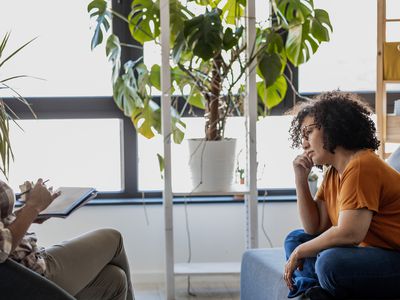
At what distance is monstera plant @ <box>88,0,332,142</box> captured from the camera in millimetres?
3361

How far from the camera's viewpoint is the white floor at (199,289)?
3.72m

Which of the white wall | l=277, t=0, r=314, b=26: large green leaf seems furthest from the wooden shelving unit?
the white wall

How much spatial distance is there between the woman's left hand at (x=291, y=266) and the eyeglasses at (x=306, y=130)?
39cm

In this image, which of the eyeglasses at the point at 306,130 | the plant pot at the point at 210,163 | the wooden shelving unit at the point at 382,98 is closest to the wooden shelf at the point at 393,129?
the wooden shelving unit at the point at 382,98

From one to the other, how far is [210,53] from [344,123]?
114cm

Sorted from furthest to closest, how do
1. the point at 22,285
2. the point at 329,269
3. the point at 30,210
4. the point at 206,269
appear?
the point at 206,269 < the point at 30,210 < the point at 329,269 < the point at 22,285

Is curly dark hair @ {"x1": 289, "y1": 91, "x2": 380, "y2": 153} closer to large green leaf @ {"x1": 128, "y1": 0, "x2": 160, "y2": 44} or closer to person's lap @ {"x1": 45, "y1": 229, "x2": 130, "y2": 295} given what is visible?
person's lap @ {"x1": 45, "y1": 229, "x2": 130, "y2": 295}

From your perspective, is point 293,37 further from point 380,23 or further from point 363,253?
point 363,253

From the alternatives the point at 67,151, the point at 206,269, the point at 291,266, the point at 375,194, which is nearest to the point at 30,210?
the point at 291,266

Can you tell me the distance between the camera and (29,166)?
13.4 ft

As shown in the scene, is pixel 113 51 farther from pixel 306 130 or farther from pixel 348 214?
pixel 348 214

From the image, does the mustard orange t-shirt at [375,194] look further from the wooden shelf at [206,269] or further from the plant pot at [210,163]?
the wooden shelf at [206,269]

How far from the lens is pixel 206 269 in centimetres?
366

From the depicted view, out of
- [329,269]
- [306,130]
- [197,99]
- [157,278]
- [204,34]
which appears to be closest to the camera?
[329,269]
